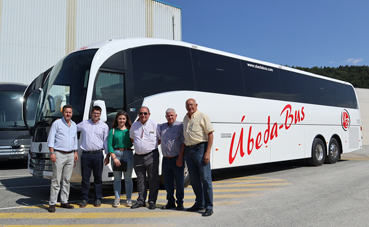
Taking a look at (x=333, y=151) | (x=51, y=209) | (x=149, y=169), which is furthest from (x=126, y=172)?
(x=333, y=151)

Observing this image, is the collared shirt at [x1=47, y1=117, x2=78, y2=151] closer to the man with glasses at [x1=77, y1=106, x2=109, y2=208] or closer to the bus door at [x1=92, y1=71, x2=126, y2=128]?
the man with glasses at [x1=77, y1=106, x2=109, y2=208]

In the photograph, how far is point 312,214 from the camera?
544 cm

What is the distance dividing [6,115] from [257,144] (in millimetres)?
9231

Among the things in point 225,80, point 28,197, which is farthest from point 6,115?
point 225,80

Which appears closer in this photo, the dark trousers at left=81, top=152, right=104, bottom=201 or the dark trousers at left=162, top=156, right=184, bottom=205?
the dark trousers at left=162, top=156, right=184, bottom=205

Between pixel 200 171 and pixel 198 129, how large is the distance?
69 centimetres

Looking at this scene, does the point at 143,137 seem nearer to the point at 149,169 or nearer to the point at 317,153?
the point at 149,169

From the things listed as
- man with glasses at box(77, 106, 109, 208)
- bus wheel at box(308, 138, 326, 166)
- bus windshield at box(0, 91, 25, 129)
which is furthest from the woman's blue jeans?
bus wheel at box(308, 138, 326, 166)

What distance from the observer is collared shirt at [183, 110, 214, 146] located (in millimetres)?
5301

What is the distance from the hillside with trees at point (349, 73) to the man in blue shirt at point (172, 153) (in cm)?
4587

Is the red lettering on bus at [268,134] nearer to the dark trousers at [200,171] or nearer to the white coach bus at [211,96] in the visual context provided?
the white coach bus at [211,96]

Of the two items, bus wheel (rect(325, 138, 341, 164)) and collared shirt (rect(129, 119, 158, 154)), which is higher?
collared shirt (rect(129, 119, 158, 154))

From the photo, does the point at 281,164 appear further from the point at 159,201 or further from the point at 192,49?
the point at 159,201

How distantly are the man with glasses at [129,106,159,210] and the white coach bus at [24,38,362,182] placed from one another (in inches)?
34.3
